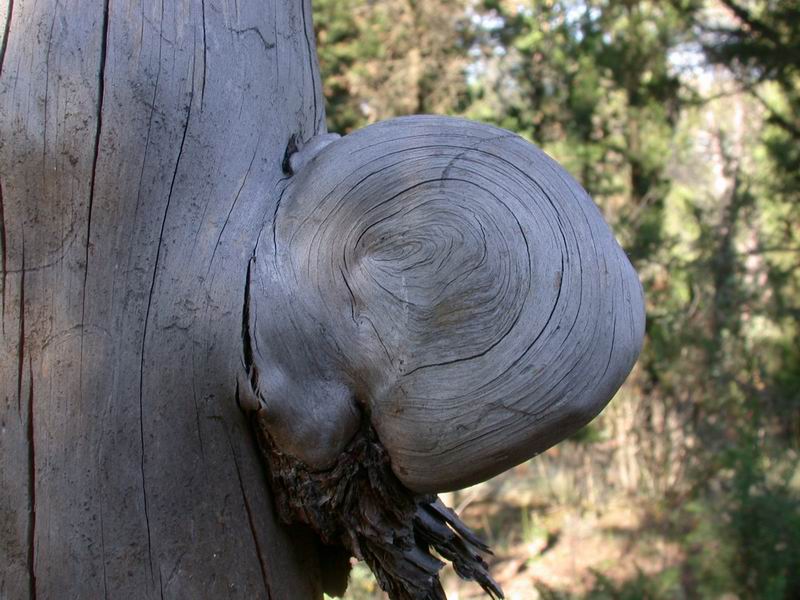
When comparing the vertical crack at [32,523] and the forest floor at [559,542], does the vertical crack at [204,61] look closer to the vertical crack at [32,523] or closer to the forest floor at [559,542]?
the vertical crack at [32,523]

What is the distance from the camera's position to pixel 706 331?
5984 mm

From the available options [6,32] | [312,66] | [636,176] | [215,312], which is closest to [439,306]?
[215,312]

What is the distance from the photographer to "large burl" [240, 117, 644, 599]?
988 millimetres

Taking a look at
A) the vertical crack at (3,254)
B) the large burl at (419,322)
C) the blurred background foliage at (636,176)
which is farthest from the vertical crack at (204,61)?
the blurred background foliage at (636,176)

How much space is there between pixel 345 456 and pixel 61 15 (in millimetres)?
726

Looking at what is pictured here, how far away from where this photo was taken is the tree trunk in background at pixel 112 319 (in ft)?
3.42

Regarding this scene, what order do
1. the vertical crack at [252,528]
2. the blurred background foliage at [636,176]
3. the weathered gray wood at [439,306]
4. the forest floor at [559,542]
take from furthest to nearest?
the blurred background foliage at [636,176] → the forest floor at [559,542] → the vertical crack at [252,528] → the weathered gray wood at [439,306]

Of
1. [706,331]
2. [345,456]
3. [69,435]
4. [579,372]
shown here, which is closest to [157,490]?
[69,435]

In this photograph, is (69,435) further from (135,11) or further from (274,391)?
(135,11)

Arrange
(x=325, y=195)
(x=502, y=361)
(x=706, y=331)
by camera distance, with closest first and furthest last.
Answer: (x=502, y=361) < (x=325, y=195) < (x=706, y=331)

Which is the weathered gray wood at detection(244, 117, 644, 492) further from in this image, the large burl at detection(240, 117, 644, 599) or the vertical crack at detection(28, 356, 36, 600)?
the vertical crack at detection(28, 356, 36, 600)

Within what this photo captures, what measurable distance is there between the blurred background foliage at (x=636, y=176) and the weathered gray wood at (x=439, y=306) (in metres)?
4.83

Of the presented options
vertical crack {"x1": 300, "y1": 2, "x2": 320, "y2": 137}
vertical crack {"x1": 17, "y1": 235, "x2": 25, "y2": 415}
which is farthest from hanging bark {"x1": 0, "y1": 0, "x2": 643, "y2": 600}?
vertical crack {"x1": 300, "y1": 2, "x2": 320, "y2": 137}

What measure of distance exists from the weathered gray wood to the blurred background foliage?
15.8 feet
